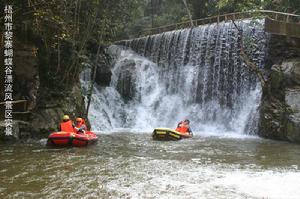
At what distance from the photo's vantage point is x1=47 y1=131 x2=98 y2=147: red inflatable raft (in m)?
11.8

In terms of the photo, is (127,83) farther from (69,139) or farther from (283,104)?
(69,139)

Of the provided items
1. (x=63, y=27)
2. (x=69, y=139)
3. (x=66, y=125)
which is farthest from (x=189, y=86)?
(x=69, y=139)

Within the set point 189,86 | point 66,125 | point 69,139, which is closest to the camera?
point 69,139

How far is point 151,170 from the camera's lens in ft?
29.1

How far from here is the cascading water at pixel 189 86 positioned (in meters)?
18.3

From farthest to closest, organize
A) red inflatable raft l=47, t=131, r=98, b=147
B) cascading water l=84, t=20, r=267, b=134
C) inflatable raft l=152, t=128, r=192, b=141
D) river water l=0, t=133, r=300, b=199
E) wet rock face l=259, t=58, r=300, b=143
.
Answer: cascading water l=84, t=20, r=267, b=134, wet rock face l=259, t=58, r=300, b=143, inflatable raft l=152, t=128, r=192, b=141, red inflatable raft l=47, t=131, r=98, b=147, river water l=0, t=133, r=300, b=199

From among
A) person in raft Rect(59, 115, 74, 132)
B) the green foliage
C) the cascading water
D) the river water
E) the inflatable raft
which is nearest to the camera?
the river water

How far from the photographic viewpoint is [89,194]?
22.4 feet

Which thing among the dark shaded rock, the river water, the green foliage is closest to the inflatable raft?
the river water

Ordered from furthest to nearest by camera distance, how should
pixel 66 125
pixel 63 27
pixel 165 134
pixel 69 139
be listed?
pixel 165 134 < pixel 63 27 < pixel 66 125 < pixel 69 139

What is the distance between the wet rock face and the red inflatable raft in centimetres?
726

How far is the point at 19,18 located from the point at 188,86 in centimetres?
956

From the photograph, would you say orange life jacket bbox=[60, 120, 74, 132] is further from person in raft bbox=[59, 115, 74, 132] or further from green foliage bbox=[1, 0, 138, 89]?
green foliage bbox=[1, 0, 138, 89]

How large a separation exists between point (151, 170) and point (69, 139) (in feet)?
13.0
